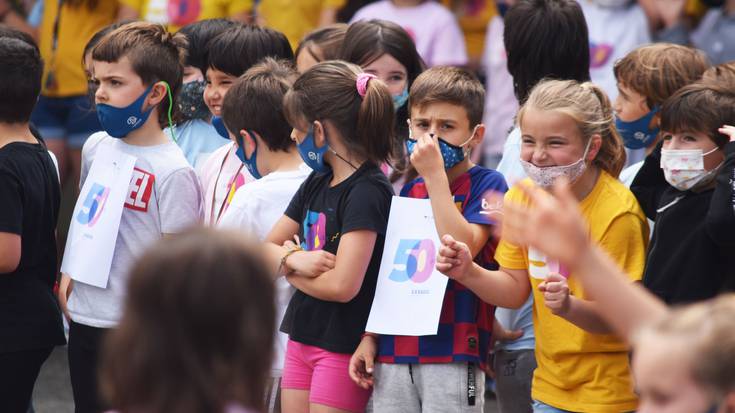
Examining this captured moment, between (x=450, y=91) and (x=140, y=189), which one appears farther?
(x=140, y=189)

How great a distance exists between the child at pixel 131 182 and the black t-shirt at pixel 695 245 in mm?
1872

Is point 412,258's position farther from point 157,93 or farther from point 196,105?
point 196,105

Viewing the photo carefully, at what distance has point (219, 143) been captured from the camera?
18.3ft

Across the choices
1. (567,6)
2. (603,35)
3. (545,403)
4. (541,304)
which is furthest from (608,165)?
(603,35)

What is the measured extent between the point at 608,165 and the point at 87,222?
6.66 ft

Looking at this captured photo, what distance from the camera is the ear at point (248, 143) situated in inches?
181

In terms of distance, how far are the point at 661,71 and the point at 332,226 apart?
5.09ft

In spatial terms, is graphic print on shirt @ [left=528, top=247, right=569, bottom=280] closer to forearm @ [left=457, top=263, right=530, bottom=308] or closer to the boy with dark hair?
forearm @ [left=457, top=263, right=530, bottom=308]

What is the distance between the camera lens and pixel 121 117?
4.61 m

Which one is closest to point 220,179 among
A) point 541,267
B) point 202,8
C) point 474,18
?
point 541,267

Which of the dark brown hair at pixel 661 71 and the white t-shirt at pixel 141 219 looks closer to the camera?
the white t-shirt at pixel 141 219

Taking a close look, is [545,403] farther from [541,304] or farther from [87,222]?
[87,222]

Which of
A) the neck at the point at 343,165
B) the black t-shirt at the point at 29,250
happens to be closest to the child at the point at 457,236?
the neck at the point at 343,165

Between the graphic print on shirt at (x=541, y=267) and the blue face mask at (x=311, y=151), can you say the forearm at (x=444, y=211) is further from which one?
the blue face mask at (x=311, y=151)
